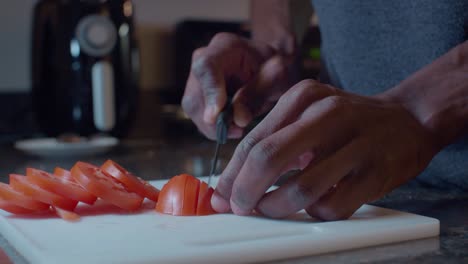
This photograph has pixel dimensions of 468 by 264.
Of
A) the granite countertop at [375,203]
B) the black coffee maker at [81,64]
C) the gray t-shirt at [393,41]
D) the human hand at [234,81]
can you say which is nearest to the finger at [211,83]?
the human hand at [234,81]

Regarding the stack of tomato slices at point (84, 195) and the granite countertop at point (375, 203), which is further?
the stack of tomato slices at point (84, 195)

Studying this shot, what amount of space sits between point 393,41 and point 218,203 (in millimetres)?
529

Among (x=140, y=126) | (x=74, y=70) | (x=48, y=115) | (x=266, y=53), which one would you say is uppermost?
(x=266, y=53)

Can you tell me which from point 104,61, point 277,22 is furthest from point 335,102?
point 104,61

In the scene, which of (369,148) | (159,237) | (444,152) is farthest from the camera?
(444,152)

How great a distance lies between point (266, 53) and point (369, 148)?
2.01ft

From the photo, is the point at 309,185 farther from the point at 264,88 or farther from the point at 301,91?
the point at 264,88

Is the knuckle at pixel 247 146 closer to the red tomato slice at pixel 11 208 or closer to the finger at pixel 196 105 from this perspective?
the red tomato slice at pixel 11 208

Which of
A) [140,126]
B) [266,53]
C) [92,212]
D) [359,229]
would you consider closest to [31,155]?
[140,126]

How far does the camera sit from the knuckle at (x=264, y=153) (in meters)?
0.74

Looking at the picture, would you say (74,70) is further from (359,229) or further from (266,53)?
(359,229)

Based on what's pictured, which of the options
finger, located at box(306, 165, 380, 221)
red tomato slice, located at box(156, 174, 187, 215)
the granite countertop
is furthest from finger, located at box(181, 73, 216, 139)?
finger, located at box(306, 165, 380, 221)

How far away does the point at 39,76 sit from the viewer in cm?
184

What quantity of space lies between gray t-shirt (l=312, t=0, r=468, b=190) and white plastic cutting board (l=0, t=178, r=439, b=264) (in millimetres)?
302
